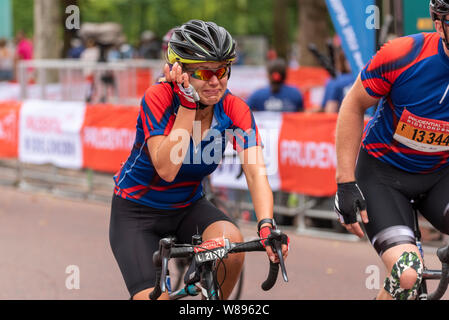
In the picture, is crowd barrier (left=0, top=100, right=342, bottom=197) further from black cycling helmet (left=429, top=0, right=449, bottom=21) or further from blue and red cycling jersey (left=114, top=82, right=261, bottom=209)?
black cycling helmet (left=429, top=0, right=449, bottom=21)

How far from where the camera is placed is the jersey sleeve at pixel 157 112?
384 centimetres

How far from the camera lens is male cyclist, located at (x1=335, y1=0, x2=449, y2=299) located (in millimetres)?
3771

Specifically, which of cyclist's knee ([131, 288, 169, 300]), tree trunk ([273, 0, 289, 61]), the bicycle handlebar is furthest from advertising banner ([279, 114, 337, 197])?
tree trunk ([273, 0, 289, 61])

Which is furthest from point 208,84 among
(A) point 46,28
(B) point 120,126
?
(A) point 46,28

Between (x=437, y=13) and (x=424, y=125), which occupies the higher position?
(x=437, y=13)

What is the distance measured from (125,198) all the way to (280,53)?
28300mm

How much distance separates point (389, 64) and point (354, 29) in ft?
14.6

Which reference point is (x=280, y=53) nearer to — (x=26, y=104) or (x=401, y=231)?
(x=26, y=104)

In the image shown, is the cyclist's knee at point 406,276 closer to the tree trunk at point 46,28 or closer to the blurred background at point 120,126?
the blurred background at point 120,126

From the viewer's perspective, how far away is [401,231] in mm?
3869

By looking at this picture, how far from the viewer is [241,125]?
4.00 metres

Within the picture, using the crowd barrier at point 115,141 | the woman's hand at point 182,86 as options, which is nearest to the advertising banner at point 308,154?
the crowd barrier at point 115,141

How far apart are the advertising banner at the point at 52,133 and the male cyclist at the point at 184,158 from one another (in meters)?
7.52

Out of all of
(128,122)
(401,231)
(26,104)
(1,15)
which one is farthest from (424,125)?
(1,15)
